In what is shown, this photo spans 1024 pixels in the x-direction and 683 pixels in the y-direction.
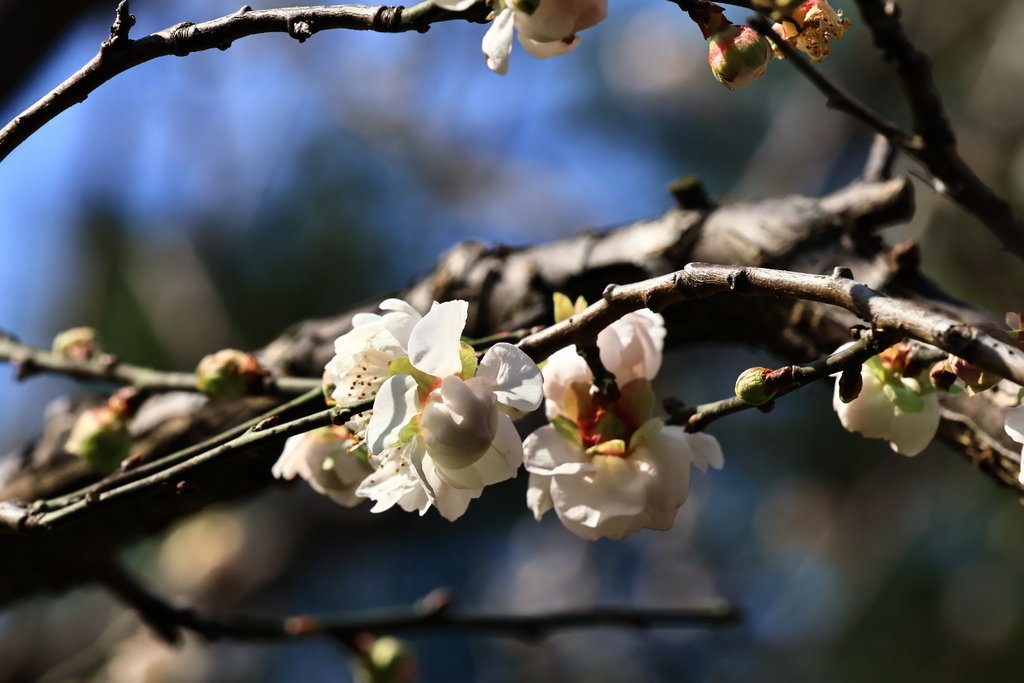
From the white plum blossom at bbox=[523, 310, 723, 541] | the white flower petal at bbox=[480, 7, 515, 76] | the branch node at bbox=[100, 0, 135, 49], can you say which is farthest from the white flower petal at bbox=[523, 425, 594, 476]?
the branch node at bbox=[100, 0, 135, 49]

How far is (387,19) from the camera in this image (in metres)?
0.47

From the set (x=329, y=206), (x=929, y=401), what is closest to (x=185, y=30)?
(x=929, y=401)

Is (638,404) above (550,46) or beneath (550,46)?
beneath

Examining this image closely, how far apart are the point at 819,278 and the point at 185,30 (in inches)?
13.9

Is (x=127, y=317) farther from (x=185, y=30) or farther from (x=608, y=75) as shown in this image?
(x=185, y=30)

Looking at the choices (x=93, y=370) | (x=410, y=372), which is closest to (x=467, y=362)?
(x=410, y=372)

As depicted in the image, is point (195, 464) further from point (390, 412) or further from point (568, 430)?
point (568, 430)

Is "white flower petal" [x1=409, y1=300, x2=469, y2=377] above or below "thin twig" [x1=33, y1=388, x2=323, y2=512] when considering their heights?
above

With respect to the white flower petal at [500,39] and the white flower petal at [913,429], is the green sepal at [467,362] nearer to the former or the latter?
the white flower petal at [500,39]

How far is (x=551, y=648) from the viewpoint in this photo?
267 cm

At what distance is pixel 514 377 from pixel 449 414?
0.13 feet

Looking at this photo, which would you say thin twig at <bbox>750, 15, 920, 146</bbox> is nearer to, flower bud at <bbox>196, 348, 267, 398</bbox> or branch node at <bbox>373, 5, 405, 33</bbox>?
branch node at <bbox>373, 5, 405, 33</bbox>

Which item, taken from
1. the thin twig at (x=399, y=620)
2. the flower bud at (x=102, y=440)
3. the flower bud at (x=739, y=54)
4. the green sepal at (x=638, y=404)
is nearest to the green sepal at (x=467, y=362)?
the green sepal at (x=638, y=404)

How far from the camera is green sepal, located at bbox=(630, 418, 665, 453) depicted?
56 centimetres
